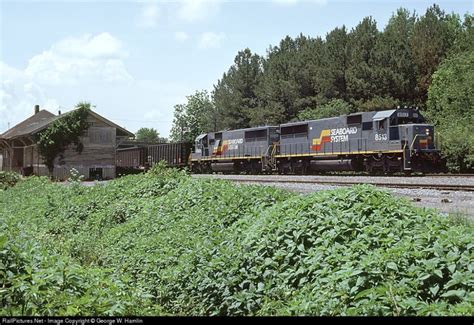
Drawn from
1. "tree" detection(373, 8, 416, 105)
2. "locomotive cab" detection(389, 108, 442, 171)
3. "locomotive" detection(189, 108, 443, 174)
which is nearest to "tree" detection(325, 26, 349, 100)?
"tree" detection(373, 8, 416, 105)

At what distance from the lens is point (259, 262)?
21.9ft

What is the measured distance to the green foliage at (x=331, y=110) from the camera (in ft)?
163

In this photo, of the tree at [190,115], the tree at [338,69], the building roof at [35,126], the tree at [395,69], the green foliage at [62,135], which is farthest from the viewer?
the tree at [190,115]

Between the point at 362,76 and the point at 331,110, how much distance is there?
4.98 metres

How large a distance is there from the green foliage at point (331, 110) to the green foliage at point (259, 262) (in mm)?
40129

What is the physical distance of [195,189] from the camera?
11.8 m

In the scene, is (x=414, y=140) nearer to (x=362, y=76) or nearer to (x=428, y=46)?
(x=362, y=76)

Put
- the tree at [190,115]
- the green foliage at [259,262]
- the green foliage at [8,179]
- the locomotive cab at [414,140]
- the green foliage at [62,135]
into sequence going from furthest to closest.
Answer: the tree at [190,115] → the green foliage at [62,135] → the green foliage at [8,179] → the locomotive cab at [414,140] → the green foliage at [259,262]

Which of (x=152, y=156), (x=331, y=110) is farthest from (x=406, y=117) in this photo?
(x=152, y=156)

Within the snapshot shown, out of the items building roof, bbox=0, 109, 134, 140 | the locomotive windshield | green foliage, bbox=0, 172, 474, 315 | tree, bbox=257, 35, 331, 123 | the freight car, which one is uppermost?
tree, bbox=257, 35, 331, 123

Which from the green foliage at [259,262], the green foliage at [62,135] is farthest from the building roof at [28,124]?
the green foliage at [259,262]

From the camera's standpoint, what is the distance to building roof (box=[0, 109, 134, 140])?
137ft

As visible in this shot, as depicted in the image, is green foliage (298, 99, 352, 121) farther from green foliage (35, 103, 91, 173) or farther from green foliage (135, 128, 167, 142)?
green foliage (135, 128, 167, 142)

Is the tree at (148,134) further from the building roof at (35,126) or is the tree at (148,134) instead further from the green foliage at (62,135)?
the green foliage at (62,135)
